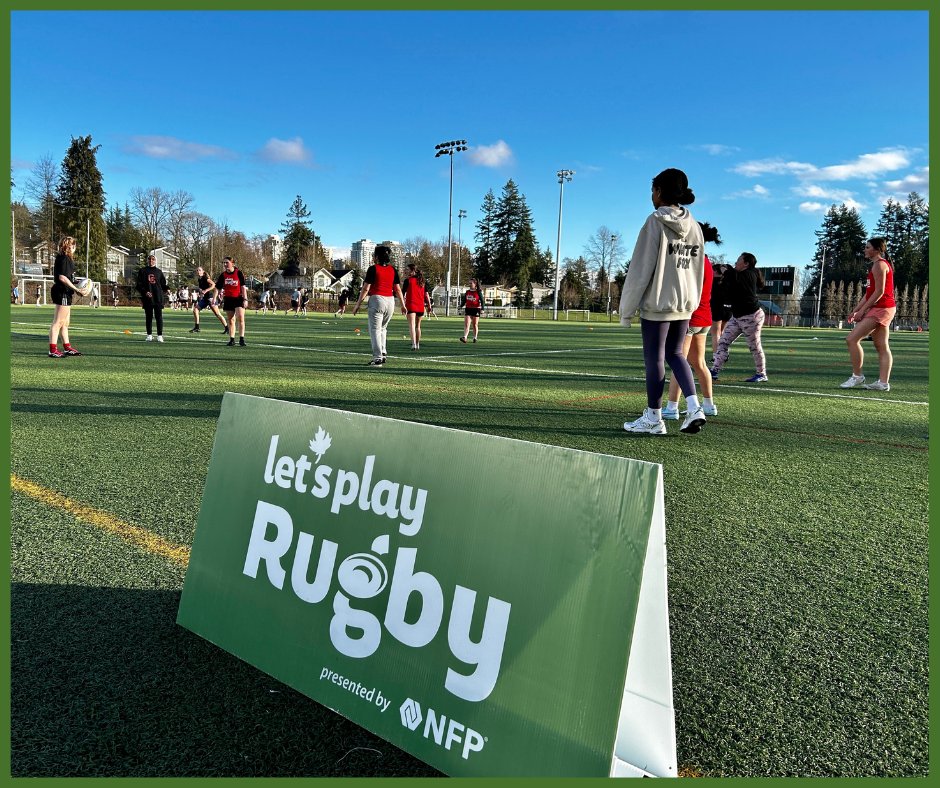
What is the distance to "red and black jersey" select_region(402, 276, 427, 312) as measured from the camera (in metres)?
16.3

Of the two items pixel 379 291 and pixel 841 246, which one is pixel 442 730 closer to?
pixel 379 291

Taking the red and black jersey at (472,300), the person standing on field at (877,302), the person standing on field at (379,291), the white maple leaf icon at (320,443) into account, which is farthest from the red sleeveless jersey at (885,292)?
the red and black jersey at (472,300)

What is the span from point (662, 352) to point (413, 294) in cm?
1080

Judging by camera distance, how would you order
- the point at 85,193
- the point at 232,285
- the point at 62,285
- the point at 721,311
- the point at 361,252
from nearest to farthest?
the point at 721,311, the point at 62,285, the point at 232,285, the point at 85,193, the point at 361,252

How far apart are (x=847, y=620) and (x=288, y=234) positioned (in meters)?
127

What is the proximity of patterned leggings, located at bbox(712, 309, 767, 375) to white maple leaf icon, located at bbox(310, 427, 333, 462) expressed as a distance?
398 inches

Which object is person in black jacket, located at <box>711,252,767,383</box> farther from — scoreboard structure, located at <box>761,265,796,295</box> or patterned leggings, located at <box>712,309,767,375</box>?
scoreboard structure, located at <box>761,265,796,295</box>

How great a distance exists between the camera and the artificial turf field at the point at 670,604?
1.85 m

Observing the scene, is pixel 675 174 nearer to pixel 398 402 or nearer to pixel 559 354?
pixel 398 402

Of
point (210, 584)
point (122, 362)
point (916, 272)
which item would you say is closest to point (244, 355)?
point (122, 362)

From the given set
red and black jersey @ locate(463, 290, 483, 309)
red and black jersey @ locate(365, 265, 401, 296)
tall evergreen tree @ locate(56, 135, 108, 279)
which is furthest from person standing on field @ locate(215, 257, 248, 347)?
tall evergreen tree @ locate(56, 135, 108, 279)

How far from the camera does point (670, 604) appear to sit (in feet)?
9.03

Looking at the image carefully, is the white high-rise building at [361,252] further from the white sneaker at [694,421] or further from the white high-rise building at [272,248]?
the white sneaker at [694,421]

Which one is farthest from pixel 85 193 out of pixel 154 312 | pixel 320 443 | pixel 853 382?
pixel 320 443
